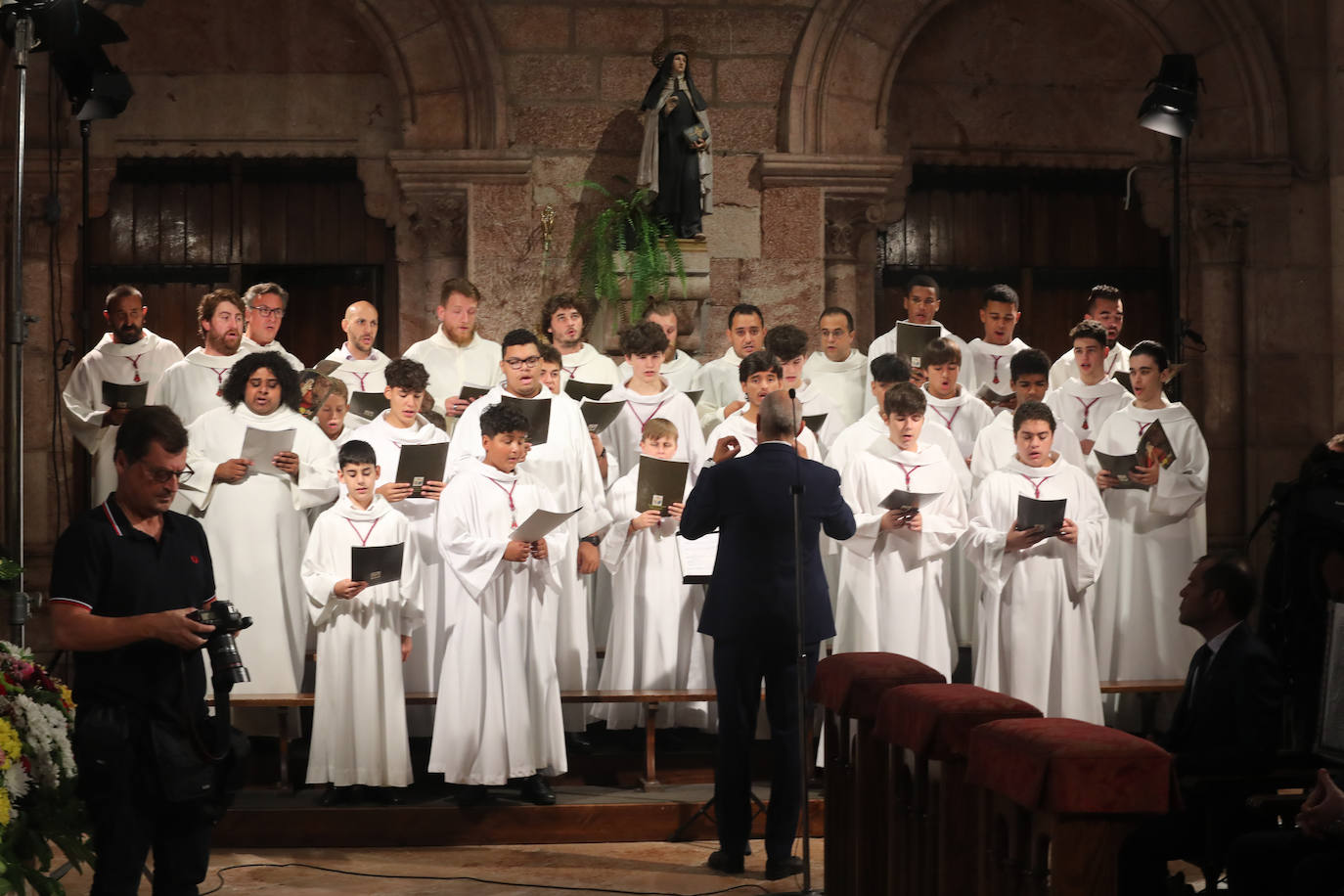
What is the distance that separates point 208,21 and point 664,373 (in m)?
4.34

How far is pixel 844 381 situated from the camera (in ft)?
31.7

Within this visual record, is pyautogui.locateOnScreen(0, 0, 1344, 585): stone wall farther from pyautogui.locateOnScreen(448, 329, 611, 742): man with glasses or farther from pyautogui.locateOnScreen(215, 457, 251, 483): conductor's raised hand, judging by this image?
pyautogui.locateOnScreen(215, 457, 251, 483): conductor's raised hand

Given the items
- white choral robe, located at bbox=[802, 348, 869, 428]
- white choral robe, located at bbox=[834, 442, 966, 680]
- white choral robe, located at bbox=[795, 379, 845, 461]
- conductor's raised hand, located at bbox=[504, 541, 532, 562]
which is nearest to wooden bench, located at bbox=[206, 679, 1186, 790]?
conductor's raised hand, located at bbox=[504, 541, 532, 562]

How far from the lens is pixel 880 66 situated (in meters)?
11.2

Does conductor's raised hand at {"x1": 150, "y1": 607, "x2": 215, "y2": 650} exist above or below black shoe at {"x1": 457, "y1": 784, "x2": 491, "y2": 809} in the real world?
above

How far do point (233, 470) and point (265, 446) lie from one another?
19cm

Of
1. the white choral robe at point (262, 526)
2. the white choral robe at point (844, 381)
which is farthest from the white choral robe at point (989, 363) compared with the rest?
the white choral robe at point (262, 526)

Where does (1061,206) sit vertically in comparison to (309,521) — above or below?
above

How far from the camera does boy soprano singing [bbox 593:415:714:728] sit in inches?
321

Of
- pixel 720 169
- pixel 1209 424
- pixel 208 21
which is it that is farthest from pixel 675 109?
pixel 1209 424

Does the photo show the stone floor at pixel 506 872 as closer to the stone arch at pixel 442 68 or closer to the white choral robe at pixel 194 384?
the white choral robe at pixel 194 384

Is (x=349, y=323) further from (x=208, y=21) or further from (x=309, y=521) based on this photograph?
(x=208, y=21)

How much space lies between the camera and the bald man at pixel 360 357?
912cm

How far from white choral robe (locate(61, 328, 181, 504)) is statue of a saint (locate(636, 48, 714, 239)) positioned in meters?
3.14
